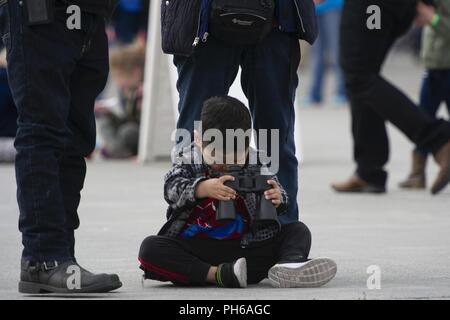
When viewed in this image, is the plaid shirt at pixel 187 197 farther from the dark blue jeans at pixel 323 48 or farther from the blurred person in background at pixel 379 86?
the dark blue jeans at pixel 323 48

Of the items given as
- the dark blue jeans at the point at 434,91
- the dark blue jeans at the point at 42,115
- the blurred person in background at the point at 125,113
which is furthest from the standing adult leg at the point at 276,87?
the blurred person in background at the point at 125,113

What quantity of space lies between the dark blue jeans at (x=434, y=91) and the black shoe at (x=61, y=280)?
15.0ft

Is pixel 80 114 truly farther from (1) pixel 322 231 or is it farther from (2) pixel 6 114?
(2) pixel 6 114

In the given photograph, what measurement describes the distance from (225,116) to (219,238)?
461 millimetres

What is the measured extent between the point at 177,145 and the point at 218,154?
11.7 inches

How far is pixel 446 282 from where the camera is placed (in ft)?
17.2

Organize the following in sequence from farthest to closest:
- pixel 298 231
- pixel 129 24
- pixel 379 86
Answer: pixel 129 24 < pixel 379 86 < pixel 298 231

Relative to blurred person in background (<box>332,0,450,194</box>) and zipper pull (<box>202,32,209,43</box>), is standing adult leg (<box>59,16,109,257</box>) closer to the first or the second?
zipper pull (<box>202,32,209,43</box>)

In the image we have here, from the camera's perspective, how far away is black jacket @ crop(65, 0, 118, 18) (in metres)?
4.95

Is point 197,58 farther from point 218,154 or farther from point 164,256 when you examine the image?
point 164,256

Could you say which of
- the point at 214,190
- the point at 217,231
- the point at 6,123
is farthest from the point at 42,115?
the point at 6,123

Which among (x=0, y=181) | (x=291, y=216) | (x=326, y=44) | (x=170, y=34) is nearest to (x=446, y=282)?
(x=291, y=216)

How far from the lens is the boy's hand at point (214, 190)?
505cm

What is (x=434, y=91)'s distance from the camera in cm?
911
